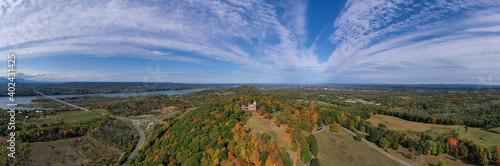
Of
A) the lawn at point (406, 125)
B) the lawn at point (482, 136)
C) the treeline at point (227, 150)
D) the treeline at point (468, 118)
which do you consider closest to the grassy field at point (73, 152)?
the treeline at point (227, 150)

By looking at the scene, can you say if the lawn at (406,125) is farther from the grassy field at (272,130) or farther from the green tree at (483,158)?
the grassy field at (272,130)

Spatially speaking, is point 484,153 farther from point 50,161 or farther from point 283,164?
point 50,161

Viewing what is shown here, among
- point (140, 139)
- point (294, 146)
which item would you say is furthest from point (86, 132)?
point (294, 146)

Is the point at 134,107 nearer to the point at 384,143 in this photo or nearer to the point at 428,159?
the point at 384,143

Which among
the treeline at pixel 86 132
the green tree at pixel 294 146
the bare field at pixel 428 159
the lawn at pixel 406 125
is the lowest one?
the treeline at pixel 86 132

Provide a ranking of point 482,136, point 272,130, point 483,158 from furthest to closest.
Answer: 1. point 482,136
2. point 272,130
3. point 483,158

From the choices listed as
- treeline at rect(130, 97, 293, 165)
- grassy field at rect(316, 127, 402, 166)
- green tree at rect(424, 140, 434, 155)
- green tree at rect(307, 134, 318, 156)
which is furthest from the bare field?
treeline at rect(130, 97, 293, 165)

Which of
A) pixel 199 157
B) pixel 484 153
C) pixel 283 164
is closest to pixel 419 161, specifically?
pixel 484 153
